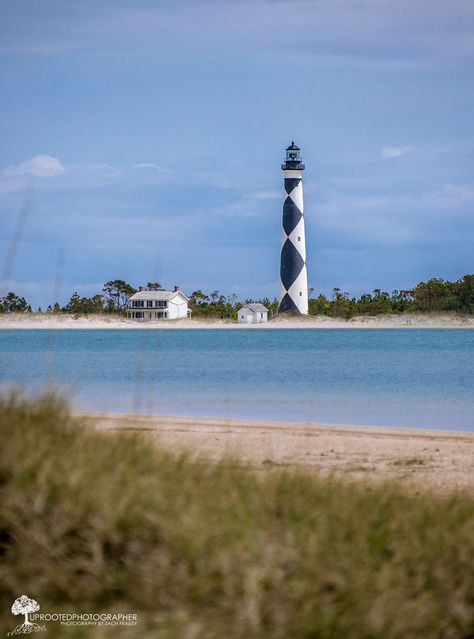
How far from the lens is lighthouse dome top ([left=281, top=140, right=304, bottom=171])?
58344 mm

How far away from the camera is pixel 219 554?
12.4 ft

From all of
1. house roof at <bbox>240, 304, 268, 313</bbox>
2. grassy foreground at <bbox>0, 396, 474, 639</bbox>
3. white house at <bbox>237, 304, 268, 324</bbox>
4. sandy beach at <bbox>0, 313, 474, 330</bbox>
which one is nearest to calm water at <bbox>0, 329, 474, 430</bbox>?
grassy foreground at <bbox>0, 396, 474, 639</bbox>

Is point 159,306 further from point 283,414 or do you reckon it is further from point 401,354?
point 283,414

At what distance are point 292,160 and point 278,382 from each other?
111 ft

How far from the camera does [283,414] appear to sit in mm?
16984

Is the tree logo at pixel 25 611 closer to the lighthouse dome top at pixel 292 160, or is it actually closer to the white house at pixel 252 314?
the lighthouse dome top at pixel 292 160

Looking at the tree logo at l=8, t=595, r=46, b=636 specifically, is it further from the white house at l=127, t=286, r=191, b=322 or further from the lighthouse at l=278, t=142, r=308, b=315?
the white house at l=127, t=286, r=191, b=322

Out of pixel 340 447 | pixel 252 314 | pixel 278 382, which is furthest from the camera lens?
pixel 252 314

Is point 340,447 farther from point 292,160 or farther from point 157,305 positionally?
point 157,305

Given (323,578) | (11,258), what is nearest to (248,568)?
(323,578)

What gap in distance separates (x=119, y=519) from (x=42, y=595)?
1.44ft

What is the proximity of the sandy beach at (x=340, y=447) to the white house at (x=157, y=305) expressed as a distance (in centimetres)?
6093

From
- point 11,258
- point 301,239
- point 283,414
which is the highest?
point 301,239

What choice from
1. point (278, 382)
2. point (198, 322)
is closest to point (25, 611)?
point (278, 382)
